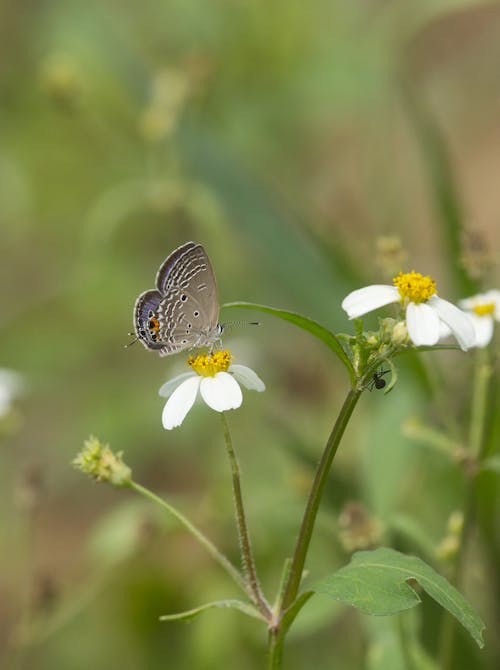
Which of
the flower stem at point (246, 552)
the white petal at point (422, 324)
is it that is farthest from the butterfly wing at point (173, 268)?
the white petal at point (422, 324)

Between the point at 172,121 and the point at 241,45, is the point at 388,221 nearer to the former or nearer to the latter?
the point at 172,121

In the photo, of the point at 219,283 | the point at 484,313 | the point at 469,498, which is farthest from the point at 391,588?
the point at 219,283

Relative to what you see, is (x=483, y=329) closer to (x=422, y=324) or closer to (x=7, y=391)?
(x=422, y=324)

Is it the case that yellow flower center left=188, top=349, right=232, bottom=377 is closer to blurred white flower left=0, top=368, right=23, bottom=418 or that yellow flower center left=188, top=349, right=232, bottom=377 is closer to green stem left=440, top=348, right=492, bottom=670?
green stem left=440, top=348, right=492, bottom=670

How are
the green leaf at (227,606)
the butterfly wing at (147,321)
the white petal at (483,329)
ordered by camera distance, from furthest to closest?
the white petal at (483,329), the butterfly wing at (147,321), the green leaf at (227,606)

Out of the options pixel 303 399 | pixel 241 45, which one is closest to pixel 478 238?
pixel 303 399

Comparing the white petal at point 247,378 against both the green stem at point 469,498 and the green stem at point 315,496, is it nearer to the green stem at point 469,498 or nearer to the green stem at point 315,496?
the green stem at point 315,496
